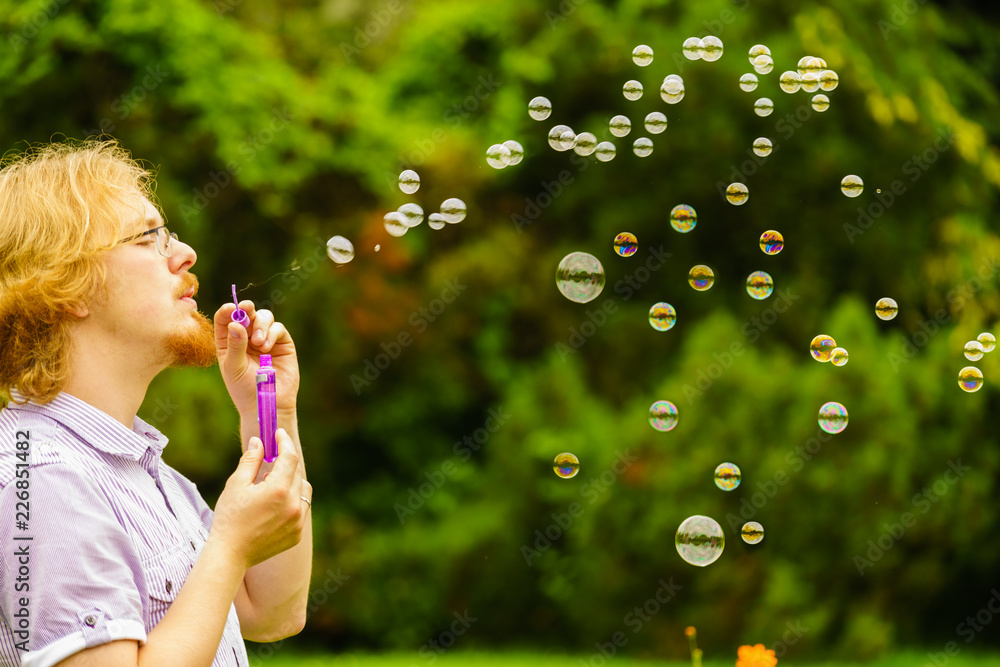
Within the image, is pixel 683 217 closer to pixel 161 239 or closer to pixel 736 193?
pixel 736 193

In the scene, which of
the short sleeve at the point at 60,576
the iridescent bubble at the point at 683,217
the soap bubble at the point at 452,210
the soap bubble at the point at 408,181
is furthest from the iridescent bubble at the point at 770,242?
the short sleeve at the point at 60,576

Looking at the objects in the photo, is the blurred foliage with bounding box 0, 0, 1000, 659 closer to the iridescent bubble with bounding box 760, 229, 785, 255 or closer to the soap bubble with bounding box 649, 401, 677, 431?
the soap bubble with bounding box 649, 401, 677, 431

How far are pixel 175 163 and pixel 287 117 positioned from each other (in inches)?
30.5

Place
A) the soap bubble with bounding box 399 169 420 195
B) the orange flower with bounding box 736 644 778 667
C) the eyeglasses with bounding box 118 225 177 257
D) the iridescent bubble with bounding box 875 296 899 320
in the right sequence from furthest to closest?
the iridescent bubble with bounding box 875 296 899 320 < the soap bubble with bounding box 399 169 420 195 < the orange flower with bounding box 736 644 778 667 < the eyeglasses with bounding box 118 225 177 257

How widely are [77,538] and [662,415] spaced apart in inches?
106

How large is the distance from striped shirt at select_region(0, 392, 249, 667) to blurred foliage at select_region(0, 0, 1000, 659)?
4.28 metres

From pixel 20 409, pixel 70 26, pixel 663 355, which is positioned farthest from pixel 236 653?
pixel 663 355

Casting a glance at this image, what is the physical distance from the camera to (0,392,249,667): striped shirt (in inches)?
51.5

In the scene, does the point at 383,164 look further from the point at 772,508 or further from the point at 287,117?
the point at 772,508

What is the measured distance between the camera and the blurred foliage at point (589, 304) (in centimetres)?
559

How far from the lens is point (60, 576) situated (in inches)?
52.0

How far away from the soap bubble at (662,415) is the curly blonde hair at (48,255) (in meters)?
2.36

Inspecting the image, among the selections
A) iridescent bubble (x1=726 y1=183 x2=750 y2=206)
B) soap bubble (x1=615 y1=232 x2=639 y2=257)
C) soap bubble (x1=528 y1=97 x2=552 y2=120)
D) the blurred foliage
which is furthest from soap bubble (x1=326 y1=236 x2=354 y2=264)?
the blurred foliage

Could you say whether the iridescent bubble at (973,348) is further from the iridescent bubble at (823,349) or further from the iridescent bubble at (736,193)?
the iridescent bubble at (736,193)
